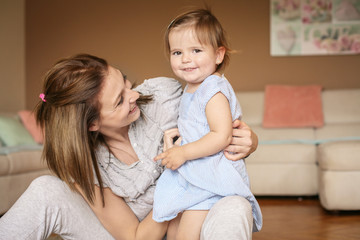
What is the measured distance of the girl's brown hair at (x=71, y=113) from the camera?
4.84 ft

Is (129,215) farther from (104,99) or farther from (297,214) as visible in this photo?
(297,214)

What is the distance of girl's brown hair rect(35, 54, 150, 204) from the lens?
1.48 meters

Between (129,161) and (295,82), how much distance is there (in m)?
4.05

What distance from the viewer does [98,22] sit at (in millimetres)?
5988

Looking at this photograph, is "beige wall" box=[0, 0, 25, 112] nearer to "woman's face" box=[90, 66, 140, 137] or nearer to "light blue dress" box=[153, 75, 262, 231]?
Answer: "woman's face" box=[90, 66, 140, 137]

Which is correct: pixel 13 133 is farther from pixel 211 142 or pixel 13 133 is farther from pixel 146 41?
pixel 211 142

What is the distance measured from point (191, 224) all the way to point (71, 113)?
55cm

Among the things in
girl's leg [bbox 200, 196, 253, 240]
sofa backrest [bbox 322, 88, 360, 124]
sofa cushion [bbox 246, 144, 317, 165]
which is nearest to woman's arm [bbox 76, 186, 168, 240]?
girl's leg [bbox 200, 196, 253, 240]

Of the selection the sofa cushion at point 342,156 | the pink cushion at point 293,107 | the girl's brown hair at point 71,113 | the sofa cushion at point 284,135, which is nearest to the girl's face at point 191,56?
the girl's brown hair at point 71,113

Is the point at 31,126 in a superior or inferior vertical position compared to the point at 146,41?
inferior

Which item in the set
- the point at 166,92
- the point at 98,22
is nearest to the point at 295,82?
the point at 98,22

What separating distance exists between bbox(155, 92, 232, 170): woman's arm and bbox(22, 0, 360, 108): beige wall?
3.98m

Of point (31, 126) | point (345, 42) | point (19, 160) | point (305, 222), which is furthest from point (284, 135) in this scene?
point (31, 126)

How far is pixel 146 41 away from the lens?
231 inches
